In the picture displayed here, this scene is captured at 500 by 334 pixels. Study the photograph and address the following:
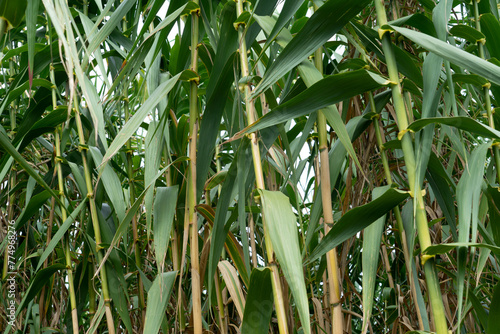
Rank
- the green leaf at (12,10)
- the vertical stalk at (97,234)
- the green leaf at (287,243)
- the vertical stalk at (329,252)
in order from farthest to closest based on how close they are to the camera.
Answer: the vertical stalk at (97,234), the vertical stalk at (329,252), the green leaf at (287,243), the green leaf at (12,10)

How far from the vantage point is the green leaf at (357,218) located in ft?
1.69

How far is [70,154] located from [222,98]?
509 mm

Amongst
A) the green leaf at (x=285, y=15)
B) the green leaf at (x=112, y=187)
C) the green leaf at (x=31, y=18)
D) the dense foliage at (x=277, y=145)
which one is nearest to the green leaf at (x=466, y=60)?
the dense foliage at (x=277, y=145)

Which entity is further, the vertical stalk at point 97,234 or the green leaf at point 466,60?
the vertical stalk at point 97,234

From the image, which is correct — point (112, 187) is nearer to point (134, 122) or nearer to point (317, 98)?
point (134, 122)

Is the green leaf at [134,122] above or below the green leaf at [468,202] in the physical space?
above

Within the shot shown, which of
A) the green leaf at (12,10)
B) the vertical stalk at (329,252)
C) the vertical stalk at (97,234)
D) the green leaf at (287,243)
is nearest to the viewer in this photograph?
the green leaf at (12,10)

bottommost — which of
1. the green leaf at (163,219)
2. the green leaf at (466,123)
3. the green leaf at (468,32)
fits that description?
the green leaf at (163,219)

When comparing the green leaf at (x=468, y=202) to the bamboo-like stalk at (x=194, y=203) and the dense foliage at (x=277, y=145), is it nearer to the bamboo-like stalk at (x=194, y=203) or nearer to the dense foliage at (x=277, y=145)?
the dense foliage at (x=277, y=145)

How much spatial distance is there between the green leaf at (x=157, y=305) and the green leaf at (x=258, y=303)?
0.40 feet

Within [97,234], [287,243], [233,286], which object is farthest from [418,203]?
[97,234]

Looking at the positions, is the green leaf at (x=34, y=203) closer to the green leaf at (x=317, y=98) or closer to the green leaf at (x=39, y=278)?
the green leaf at (x=39, y=278)

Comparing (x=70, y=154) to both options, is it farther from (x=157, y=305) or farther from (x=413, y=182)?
(x=413, y=182)

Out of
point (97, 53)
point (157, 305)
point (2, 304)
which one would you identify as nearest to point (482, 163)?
point (157, 305)
